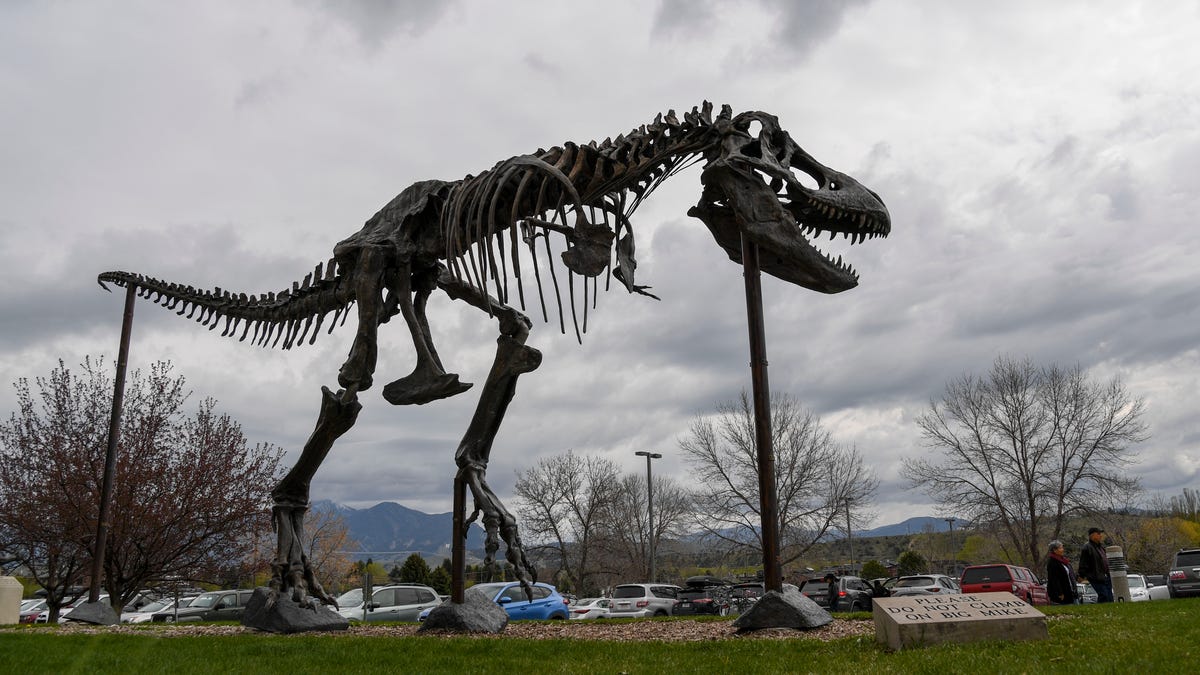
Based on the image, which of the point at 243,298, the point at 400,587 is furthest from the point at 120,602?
the point at 243,298

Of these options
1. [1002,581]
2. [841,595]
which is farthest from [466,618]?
[841,595]

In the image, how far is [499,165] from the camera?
9.53 meters

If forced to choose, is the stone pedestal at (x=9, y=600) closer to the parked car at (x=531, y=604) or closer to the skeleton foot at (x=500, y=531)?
the parked car at (x=531, y=604)

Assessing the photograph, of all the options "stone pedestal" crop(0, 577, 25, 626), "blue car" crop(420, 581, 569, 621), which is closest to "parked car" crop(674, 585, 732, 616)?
"blue car" crop(420, 581, 569, 621)

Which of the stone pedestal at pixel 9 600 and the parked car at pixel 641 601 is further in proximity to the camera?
the parked car at pixel 641 601

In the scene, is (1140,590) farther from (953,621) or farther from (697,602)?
(953,621)

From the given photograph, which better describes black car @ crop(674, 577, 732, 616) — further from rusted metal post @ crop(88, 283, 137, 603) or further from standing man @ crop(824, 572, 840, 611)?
rusted metal post @ crop(88, 283, 137, 603)

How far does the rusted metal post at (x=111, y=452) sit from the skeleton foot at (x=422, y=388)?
6732 mm

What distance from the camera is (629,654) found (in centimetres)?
702

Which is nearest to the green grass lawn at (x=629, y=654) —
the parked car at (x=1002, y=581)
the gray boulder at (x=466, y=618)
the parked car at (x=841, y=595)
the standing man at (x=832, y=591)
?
the gray boulder at (x=466, y=618)

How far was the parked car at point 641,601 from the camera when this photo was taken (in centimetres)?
2283

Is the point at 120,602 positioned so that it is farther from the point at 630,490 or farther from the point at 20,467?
the point at 630,490

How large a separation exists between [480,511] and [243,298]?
19.8 feet

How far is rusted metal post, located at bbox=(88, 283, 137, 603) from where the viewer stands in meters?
13.5
